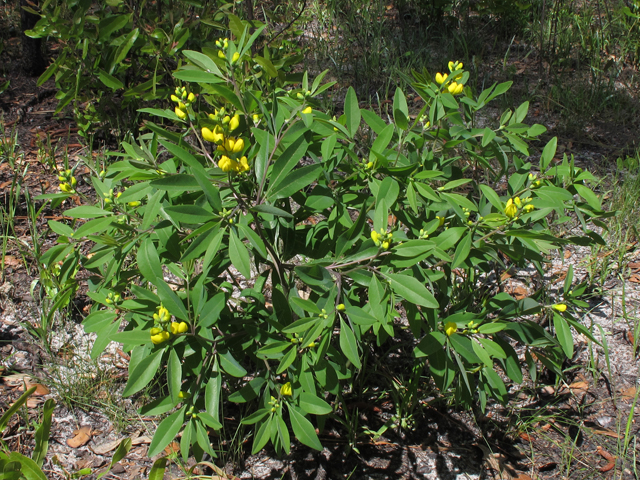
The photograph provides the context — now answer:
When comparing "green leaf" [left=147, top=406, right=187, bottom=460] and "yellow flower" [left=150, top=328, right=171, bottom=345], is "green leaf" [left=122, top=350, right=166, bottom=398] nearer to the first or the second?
"yellow flower" [left=150, top=328, right=171, bottom=345]

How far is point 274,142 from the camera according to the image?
1513 millimetres

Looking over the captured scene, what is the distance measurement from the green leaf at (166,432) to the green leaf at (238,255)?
59cm

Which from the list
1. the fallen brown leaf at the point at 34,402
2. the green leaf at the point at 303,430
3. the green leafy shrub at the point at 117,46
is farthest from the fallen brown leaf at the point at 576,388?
the fallen brown leaf at the point at 34,402

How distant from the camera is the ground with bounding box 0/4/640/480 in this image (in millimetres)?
2047

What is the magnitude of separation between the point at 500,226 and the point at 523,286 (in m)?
1.55

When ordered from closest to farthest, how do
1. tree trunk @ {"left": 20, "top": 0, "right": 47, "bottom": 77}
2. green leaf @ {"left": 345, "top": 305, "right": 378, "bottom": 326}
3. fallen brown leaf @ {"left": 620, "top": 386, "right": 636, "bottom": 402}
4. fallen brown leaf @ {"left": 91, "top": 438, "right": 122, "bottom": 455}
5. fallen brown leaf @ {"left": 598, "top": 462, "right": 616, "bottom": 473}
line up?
green leaf @ {"left": 345, "top": 305, "right": 378, "bottom": 326} < fallen brown leaf @ {"left": 598, "top": 462, "right": 616, "bottom": 473} < fallen brown leaf @ {"left": 91, "top": 438, "right": 122, "bottom": 455} < fallen brown leaf @ {"left": 620, "top": 386, "right": 636, "bottom": 402} < tree trunk @ {"left": 20, "top": 0, "right": 47, "bottom": 77}

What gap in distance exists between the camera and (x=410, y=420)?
216cm

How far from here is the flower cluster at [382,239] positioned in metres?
1.32

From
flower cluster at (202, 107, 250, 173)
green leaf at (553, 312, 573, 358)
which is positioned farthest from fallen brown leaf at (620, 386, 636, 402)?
flower cluster at (202, 107, 250, 173)

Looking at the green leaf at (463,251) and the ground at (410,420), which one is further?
the ground at (410,420)

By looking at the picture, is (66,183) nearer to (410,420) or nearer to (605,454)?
(410,420)

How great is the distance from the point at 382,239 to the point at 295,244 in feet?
1.85

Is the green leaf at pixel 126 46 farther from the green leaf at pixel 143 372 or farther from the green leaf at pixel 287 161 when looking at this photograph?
the green leaf at pixel 143 372

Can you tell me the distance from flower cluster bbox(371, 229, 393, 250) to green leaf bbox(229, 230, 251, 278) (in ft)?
1.08
